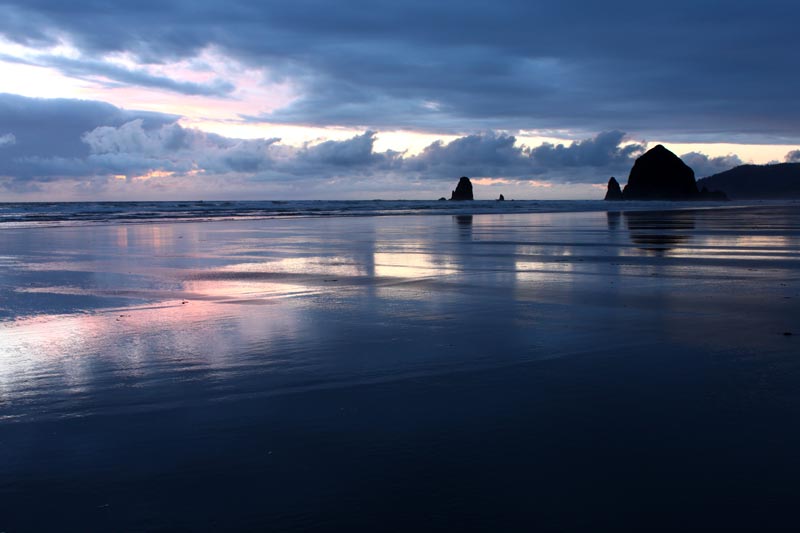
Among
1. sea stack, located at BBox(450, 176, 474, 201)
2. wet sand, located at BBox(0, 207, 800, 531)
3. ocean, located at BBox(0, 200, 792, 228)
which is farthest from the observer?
sea stack, located at BBox(450, 176, 474, 201)

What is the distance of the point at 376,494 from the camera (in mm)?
3805

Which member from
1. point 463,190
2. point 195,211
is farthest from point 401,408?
point 463,190

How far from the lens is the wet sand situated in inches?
145

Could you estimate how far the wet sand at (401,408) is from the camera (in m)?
3.67

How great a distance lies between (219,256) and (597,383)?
1444 centimetres

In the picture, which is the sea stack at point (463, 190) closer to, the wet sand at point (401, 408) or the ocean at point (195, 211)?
the ocean at point (195, 211)

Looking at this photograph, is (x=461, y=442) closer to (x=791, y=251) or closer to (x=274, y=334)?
(x=274, y=334)

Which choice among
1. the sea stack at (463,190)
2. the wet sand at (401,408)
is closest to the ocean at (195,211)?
the wet sand at (401,408)

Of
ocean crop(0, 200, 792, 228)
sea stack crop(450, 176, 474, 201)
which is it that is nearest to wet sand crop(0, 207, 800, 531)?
ocean crop(0, 200, 792, 228)

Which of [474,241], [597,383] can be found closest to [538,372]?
[597,383]

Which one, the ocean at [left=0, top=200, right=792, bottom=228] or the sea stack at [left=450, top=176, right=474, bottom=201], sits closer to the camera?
the ocean at [left=0, top=200, right=792, bottom=228]

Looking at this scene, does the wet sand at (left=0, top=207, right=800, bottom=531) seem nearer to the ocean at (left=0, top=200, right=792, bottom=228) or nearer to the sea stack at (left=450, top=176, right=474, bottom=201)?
the ocean at (left=0, top=200, right=792, bottom=228)

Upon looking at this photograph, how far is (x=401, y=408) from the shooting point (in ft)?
17.1

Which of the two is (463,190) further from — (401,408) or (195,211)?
(401,408)
